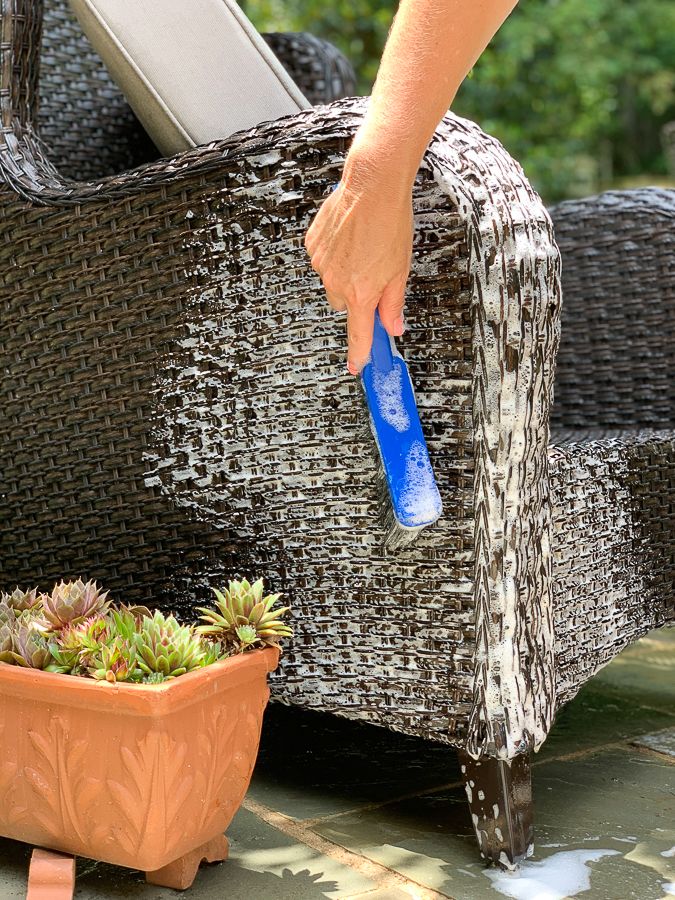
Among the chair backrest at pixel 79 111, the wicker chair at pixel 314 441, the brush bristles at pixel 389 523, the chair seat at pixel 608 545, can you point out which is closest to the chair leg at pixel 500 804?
the wicker chair at pixel 314 441

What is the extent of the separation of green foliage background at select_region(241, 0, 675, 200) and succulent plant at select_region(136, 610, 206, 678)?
4.22m

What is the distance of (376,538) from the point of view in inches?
46.3

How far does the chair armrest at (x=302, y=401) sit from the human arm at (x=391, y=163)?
53mm

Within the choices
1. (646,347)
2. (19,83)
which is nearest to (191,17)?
(19,83)

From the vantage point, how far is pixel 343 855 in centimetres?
122

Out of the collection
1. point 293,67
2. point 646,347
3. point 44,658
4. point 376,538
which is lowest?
point 44,658

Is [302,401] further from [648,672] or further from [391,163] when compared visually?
[648,672]

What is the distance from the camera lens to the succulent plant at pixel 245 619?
114 centimetres

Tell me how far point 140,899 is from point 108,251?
73cm

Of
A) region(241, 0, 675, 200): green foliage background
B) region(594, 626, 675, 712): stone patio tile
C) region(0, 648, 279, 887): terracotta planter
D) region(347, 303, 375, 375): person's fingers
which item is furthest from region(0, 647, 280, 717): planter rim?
region(241, 0, 675, 200): green foliage background

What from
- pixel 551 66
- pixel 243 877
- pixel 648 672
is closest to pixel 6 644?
pixel 243 877

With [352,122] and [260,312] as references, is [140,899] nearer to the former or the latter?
[260,312]

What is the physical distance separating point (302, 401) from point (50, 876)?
0.56m

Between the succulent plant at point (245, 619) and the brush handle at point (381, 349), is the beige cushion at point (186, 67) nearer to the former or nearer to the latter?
the brush handle at point (381, 349)
